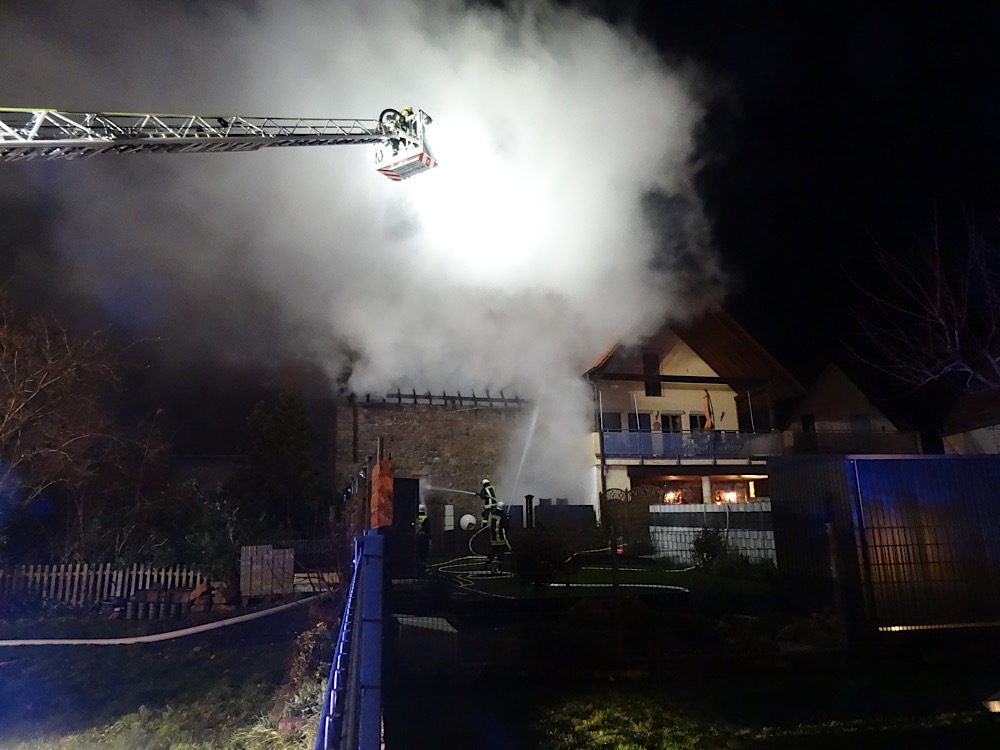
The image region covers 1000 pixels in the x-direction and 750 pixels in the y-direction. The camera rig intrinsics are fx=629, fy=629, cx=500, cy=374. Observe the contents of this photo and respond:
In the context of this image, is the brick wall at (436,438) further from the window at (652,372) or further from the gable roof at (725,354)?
the window at (652,372)

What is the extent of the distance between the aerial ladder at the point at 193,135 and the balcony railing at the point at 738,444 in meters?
10.5

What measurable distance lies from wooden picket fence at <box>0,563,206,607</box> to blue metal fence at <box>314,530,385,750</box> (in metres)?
8.43

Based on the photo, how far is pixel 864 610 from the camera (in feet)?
22.9

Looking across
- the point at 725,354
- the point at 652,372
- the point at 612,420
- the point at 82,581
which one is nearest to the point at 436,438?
the point at 612,420

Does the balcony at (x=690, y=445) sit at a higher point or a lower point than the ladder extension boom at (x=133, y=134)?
lower

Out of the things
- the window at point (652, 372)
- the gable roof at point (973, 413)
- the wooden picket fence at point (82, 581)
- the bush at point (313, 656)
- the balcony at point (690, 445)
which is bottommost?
the bush at point (313, 656)

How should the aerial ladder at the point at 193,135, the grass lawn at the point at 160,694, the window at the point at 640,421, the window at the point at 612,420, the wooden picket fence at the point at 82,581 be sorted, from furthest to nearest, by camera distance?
the window at the point at 640,421 → the window at the point at 612,420 → the wooden picket fence at the point at 82,581 → the aerial ladder at the point at 193,135 → the grass lawn at the point at 160,694

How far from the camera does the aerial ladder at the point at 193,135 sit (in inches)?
309

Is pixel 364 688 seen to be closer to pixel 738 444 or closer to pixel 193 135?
pixel 193 135

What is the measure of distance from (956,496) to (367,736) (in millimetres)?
8158

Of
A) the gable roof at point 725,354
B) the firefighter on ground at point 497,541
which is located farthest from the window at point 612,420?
the firefighter on ground at point 497,541

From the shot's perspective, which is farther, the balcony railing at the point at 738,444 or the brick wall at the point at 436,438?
the balcony railing at the point at 738,444

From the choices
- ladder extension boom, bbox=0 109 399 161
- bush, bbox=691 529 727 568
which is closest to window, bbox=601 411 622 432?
bush, bbox=691 529 727 568

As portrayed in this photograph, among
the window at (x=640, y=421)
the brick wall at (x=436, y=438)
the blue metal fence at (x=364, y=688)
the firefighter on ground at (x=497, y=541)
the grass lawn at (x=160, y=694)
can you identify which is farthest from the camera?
the window at (x=640, y=421)
